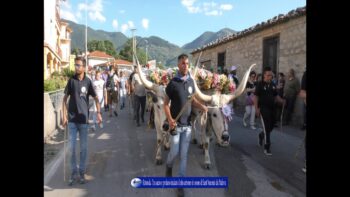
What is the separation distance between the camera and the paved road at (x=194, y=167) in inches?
190

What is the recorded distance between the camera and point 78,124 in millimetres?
4996

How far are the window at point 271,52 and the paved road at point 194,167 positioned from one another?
3714 millimetres

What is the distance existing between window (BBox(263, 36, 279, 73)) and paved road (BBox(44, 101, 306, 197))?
371cm

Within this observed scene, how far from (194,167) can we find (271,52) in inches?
300

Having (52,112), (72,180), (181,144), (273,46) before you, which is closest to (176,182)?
(181,144)

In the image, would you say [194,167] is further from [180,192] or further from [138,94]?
[138,94]

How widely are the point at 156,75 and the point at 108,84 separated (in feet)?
17.2

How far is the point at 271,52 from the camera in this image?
1210cm

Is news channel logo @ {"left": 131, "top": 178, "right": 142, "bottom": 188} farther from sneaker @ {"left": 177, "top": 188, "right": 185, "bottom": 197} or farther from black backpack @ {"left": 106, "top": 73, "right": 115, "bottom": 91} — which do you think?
black backpack @ {"left": 106, "top": 73, "right": 115, "bottom": 91}

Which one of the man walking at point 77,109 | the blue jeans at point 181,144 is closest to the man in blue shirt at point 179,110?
the blue jeans at point 181,144

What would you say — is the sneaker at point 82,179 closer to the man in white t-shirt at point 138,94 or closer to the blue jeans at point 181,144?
the blue jeans at point 181,144

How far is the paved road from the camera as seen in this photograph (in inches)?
190

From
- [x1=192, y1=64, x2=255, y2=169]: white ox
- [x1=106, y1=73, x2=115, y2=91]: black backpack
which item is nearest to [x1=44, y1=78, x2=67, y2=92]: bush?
[x1=106, y1=73, x2=115, y2=91]: black backpack
